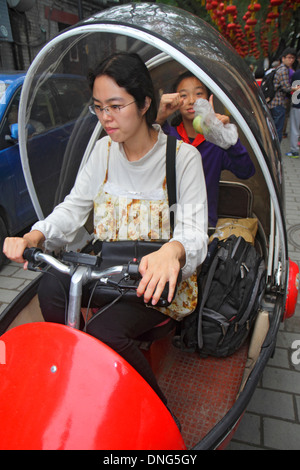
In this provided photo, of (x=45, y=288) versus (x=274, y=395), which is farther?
(x=274, y=395)

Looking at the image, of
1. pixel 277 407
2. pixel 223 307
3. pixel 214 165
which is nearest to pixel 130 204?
pixel 223 307

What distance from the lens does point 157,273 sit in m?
1.28

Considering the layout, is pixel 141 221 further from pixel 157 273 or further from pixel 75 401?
pixel 75 401

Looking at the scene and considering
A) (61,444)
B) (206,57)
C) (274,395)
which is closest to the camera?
(61,444)

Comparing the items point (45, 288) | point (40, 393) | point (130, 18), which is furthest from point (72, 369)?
point (130, 18)

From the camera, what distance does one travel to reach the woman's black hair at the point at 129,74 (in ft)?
5.08

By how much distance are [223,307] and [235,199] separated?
1126 millimetres

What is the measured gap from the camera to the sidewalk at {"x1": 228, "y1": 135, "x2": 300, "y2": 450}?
1.99 meters

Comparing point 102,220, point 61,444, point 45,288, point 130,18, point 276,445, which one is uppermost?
point 130,18

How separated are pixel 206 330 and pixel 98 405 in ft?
3.15

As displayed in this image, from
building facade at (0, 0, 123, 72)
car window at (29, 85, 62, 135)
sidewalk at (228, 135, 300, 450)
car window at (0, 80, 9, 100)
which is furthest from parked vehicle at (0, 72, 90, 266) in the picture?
building facade at (0, 0, 123, 72)

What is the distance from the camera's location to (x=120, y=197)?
5.96 feet

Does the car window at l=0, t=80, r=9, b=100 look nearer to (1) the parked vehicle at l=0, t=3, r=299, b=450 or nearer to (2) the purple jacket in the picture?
(1) the parked vehicle at l=0, t=3, r=299, b=450

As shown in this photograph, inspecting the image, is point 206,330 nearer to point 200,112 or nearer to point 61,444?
point 61,444
